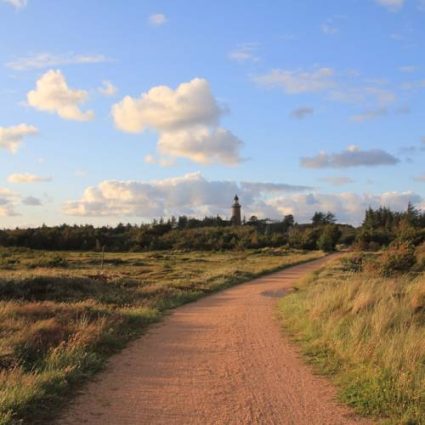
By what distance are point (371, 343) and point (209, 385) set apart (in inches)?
106

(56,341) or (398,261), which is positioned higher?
(398,261)

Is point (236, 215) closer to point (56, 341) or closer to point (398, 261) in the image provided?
point (398, 261)

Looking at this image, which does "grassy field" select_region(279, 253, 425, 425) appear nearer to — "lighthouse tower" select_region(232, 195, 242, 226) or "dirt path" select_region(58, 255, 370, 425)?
"dirt path" select_region(58, 255, 370, 425)

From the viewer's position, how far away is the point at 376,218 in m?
119

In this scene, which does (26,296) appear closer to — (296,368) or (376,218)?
(296,368)

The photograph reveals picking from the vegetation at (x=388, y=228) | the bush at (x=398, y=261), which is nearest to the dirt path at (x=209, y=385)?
the bush at (x=398, y=261)

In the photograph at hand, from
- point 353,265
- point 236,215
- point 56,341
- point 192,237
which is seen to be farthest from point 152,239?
point 56,341

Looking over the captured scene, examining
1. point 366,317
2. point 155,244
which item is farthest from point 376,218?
point 366,317

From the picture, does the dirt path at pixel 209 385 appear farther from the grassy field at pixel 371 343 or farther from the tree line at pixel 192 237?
the tree line at pixel 192 237

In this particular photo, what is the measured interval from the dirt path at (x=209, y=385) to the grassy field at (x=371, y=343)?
35cm

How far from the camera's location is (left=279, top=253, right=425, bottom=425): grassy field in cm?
659

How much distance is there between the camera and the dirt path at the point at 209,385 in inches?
252

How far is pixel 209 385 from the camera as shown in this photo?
7.87 meters

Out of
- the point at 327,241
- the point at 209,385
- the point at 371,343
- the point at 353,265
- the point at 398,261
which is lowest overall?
the point at 209,385
